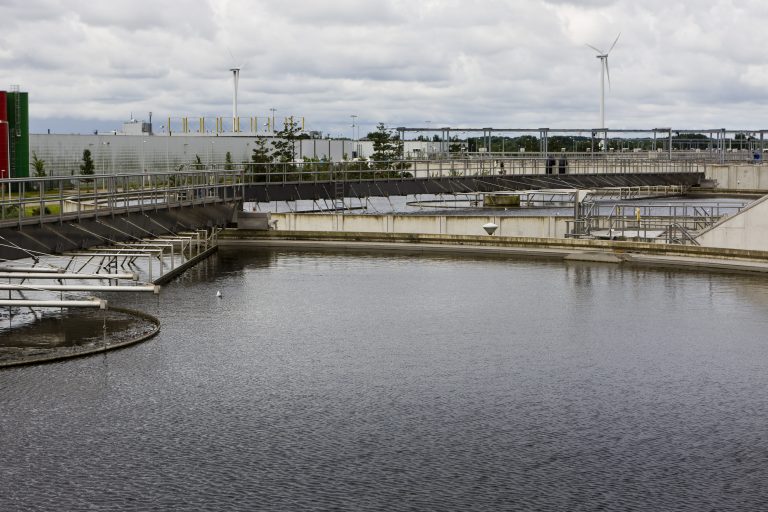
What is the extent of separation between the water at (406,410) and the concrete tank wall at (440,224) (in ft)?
59.4

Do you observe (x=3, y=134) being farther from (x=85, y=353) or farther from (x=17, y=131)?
(x=85, y=353)

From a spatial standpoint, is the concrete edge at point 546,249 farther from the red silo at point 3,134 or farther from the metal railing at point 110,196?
the red silo at point 3,134

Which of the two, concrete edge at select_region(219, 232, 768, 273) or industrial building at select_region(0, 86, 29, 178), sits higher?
industrial building at select_region(0, 86, 29, 178)

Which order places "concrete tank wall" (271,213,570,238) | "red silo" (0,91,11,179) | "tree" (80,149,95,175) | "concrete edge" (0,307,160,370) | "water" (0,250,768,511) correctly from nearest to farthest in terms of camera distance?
"water" (0,250,768,511), "concrete edge" (0,307,160,370), "concrete tank wall" (271,213,570,238), "red silo" (0,91,11,179), "tree" (80,149,95,175)

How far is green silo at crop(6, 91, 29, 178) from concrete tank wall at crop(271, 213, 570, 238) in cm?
4391

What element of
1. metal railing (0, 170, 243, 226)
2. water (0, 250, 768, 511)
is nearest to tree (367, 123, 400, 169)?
metal railing (0, 170, 243, 226)

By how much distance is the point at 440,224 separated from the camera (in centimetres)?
5322

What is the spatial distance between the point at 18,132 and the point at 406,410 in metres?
78.7

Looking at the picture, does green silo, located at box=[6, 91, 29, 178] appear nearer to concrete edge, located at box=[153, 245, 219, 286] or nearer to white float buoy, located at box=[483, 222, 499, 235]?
concrete edge, located at box=[153, 245, 219, 286]

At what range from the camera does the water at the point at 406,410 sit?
16188 mm

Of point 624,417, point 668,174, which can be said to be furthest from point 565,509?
point 668,174

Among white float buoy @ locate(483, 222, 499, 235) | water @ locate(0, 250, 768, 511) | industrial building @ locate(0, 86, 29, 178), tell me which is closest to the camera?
water @ locate(0, 250, 768, 511)

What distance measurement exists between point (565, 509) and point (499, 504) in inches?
36.4

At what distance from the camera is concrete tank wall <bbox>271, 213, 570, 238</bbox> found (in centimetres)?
5269
